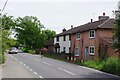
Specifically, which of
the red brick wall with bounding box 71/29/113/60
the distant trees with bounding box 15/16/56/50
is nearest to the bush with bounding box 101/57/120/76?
the red brick wall with bounding box 71/29/113/60

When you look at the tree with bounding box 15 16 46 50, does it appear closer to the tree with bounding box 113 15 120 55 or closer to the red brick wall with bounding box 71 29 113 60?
the red brick wall with bounding box 71 29 113 60

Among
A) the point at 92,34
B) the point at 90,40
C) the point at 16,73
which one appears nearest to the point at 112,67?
the point at 16,73

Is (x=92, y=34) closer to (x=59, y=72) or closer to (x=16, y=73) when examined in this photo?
(x=59, y=72)

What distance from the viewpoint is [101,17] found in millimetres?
57062

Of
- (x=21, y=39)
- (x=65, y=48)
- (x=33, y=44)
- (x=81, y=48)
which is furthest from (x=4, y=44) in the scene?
(x=21, y=39)

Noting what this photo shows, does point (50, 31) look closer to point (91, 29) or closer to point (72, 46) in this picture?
point (72, 46)

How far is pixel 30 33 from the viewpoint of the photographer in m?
115

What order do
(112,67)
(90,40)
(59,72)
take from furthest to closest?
1. (90,40)
2. (112,67)
3. (59,72)

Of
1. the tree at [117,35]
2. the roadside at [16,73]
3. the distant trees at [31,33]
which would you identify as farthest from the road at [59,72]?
the distant trees at [31,33]

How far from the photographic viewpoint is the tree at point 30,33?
111 metres

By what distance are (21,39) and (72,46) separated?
61709 mm

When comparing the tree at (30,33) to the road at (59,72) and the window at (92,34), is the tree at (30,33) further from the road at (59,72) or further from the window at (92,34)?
the road at (59,72)

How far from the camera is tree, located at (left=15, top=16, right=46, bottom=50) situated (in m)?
111

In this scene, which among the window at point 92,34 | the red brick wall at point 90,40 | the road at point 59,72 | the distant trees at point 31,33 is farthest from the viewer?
the distant trees at point 31,33
